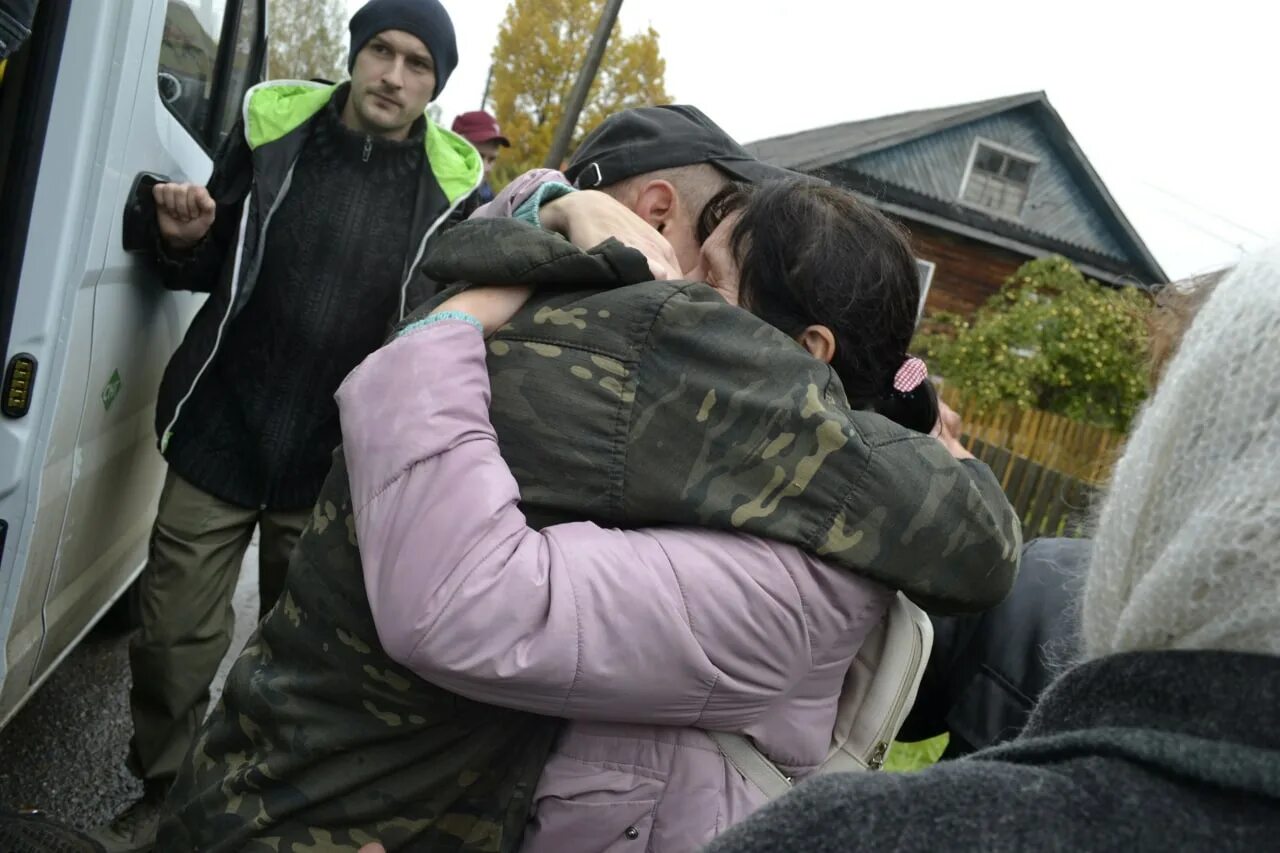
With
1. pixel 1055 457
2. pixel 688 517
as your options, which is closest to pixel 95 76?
pixel 688 517

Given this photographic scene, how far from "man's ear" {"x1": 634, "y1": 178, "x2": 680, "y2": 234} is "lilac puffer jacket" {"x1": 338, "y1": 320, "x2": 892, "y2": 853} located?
0.59 meters

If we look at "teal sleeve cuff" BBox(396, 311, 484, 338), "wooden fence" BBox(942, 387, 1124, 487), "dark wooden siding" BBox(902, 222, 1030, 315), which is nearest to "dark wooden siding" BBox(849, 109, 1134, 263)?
"dark wooden siding" BBox(902, 222, 1030, 315)

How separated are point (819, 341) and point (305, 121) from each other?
6.61 ft

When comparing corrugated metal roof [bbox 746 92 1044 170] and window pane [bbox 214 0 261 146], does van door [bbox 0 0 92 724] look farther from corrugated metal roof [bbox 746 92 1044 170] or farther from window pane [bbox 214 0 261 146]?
corrugated metal roof [bbox 746 92 1044 170]

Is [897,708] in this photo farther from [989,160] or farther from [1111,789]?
[989,160]

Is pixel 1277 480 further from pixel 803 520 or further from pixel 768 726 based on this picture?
pixel 768 726

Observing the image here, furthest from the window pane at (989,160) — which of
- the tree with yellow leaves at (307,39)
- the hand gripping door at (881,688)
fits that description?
the hand gripping door at (881,688)

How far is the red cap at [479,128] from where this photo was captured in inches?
301

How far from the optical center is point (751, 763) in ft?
4.62

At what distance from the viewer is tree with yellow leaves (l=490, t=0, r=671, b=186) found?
34.1 metres

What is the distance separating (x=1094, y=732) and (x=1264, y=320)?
0.31 metres

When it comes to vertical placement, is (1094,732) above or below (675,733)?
above

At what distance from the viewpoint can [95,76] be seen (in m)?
2.14

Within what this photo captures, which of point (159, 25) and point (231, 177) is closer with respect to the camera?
point (159, 25)
